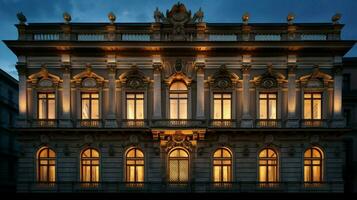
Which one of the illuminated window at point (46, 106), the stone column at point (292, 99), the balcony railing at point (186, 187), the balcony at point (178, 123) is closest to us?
the balcony at point (178, 123)

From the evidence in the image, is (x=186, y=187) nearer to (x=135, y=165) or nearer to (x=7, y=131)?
(x=135, y=165)

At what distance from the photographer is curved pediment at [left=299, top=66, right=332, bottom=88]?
2697 centimetres

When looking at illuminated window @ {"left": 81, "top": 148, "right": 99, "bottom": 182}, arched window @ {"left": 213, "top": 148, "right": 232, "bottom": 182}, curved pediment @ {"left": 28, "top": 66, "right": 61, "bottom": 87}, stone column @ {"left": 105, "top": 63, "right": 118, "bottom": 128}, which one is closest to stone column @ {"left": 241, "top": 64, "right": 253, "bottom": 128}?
arched window @ {"left": 213, "top": 148, "right": 232, "bottom": 182}

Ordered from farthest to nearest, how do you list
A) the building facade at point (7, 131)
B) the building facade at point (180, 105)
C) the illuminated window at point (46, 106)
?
the building facade at point (7, 131) < the illuminated window at point (46, 106) < the building facade at point (180, 105)

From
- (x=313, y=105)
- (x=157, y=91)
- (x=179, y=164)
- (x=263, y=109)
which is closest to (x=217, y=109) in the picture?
(x=263, y=109)

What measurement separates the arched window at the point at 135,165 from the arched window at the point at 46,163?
5.92m

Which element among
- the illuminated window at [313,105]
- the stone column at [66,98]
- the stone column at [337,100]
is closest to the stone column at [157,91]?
the stone column at [66,98]

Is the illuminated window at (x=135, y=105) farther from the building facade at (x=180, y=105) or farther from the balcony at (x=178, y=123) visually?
the balcony at (x=178, y=123)

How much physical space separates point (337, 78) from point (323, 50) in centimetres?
248

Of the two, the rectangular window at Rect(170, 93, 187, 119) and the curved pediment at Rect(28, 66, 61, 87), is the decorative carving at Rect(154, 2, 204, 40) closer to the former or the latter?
the rectangular window at Rect(170, 93, 187, 119)

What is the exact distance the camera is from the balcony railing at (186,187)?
1033 inches

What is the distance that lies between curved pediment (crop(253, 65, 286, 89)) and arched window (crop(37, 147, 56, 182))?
17.3m

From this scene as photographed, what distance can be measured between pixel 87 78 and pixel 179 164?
33.2 feet

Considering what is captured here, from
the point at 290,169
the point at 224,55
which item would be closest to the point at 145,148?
the point at 224,55
